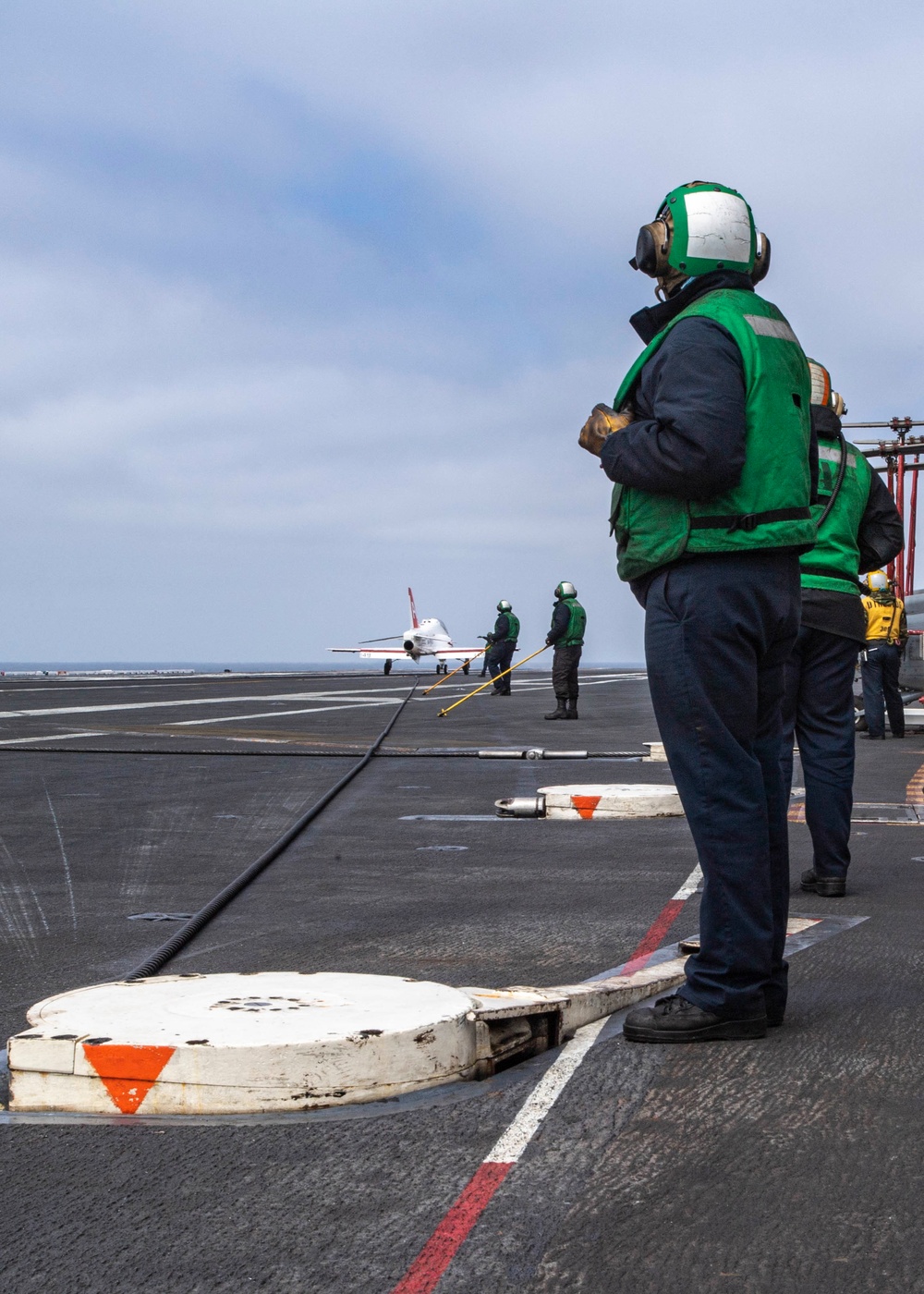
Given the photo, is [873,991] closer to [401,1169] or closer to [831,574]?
[401,1169]

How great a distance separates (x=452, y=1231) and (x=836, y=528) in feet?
13.8

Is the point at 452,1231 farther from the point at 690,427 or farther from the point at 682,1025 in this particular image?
the point at 690,427

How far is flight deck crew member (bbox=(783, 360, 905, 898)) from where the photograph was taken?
5.45 metres

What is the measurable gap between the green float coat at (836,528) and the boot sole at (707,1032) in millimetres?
2803

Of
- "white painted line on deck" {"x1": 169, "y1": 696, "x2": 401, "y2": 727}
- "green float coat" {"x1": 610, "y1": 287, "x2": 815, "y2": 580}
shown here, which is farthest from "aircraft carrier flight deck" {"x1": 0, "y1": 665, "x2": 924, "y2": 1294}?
"white painted line on deck" {"x1": 169, "y1": 696, "x2": 401, "y2": 727}

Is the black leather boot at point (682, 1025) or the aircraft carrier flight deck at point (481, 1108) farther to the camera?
the black leather boot at point (682, 1025)

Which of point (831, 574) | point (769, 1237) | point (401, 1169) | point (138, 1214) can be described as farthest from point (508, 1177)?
point (831, 574)

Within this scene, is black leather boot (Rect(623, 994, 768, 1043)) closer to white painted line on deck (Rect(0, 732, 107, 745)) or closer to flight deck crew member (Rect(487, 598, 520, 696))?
white painted line on deck (Rect(0, 732, 107, 745))

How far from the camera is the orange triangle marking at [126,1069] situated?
2629mm

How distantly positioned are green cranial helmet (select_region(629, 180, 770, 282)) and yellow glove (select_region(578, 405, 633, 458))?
0.42m

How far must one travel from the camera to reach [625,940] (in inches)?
173

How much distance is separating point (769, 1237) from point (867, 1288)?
0.19 metres

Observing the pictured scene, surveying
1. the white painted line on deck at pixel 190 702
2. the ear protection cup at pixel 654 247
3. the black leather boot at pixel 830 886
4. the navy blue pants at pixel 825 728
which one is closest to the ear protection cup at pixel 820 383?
the navy blue pants at pixel 825 728

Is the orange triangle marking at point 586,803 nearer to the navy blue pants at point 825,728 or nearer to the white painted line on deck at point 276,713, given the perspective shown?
the navy blue pants at point 825,728
